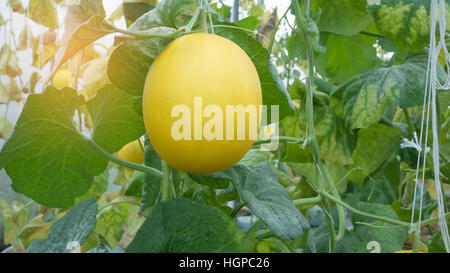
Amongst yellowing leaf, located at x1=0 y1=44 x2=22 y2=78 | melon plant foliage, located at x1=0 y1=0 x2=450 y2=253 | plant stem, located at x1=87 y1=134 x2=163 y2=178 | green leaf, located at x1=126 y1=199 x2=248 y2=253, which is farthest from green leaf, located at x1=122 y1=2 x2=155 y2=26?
yellowing leaf, located at x1=0 y1=44 x2=22 y2=78

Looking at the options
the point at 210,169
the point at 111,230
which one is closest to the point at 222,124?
the point at 210,169

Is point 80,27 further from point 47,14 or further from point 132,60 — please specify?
point 47,14

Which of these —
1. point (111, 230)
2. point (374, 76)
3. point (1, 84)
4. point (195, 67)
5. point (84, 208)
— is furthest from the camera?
point (1, 84)

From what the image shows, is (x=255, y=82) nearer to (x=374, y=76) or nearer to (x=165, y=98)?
(x=165, y=98)

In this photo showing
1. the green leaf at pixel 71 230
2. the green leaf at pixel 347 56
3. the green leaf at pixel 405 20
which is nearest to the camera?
the green leaf at pixel 71 230

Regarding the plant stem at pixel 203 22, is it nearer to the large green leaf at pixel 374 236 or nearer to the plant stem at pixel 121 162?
the plant stem at pixel 121 162

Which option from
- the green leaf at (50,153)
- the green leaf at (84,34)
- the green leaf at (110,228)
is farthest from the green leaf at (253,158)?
the green leaf at (110,228)
